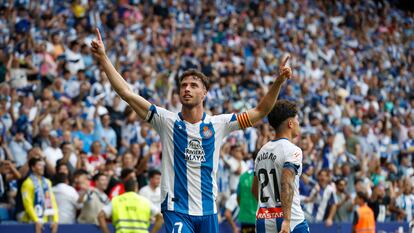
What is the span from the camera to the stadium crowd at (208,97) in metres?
16.2

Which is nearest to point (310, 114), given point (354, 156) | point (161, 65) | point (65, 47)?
point (354, 156)

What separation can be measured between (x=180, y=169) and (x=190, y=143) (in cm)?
25

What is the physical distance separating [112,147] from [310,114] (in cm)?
762

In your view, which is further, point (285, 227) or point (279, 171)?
point (279, 171)

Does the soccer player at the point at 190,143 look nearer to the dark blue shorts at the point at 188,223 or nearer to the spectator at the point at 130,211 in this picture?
the dark blue shorts at the point at 188,223

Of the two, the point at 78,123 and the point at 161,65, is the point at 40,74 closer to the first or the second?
the point at 78,123

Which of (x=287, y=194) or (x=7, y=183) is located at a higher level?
(x=7, y=183)

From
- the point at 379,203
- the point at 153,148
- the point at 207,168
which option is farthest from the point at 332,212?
the point at 207,168

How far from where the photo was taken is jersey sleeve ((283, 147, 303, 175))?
8.89m

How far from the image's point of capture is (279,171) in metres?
9.03

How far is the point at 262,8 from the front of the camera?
99.3 feet

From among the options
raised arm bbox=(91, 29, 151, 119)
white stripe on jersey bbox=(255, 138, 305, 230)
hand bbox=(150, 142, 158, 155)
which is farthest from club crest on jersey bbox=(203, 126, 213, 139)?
hand bbox=(150, 142, 158, 155)

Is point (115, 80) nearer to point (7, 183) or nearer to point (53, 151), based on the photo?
point (7, 183)

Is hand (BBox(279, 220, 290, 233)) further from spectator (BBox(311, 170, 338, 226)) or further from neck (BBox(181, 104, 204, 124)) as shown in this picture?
spectator (BBox(311, 170, 338, 226))
